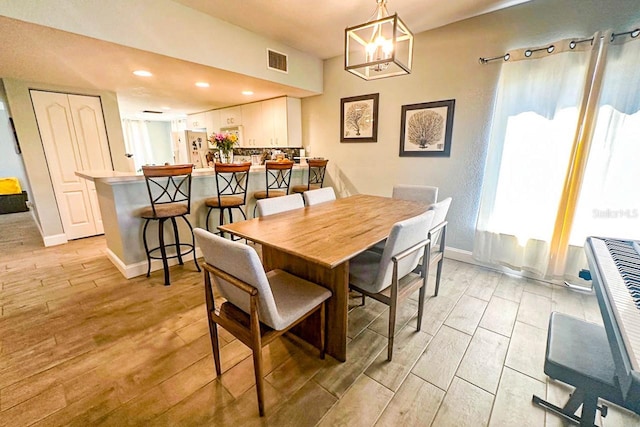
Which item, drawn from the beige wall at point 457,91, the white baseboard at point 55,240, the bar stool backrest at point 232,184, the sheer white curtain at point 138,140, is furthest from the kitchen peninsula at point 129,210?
the sheer white curtain at point 138,140

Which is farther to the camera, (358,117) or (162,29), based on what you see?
(358,117)

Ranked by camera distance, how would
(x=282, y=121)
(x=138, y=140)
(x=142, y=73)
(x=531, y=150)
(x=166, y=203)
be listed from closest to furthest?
(x=531, y=150), (x=166, y=203), (x=142, y=73), (x=282, y=121), (x=138, y=140)

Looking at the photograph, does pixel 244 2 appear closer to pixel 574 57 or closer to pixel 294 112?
pixel 294 112

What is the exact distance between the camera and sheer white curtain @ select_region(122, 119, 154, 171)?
8094 mm

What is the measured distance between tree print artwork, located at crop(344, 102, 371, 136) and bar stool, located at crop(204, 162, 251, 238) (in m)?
1.71

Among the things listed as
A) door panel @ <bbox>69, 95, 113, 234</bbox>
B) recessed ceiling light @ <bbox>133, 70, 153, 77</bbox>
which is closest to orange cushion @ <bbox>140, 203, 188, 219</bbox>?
recessed ceiling light @ <bbox>133, 70, 153, 77</bbox>

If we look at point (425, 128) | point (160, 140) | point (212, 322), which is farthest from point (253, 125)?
point (160, 140)

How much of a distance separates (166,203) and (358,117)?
2.69 meters

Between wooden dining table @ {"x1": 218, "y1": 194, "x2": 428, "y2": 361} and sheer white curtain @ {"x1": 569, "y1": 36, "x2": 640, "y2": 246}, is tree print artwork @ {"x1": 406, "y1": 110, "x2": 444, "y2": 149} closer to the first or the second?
sheer white curtain @ {"x1": 569, "y1": 36, "x2": 640, "y2": 246}

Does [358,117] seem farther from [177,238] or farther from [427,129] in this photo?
[177,238]

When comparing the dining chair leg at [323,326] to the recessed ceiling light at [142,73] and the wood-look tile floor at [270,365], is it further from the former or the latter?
the recessed ceiling light at [142,73]

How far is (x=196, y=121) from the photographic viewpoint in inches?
253

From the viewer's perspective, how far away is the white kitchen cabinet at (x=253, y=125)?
4754mm

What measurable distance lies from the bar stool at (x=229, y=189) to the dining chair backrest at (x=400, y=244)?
6.14 ft
